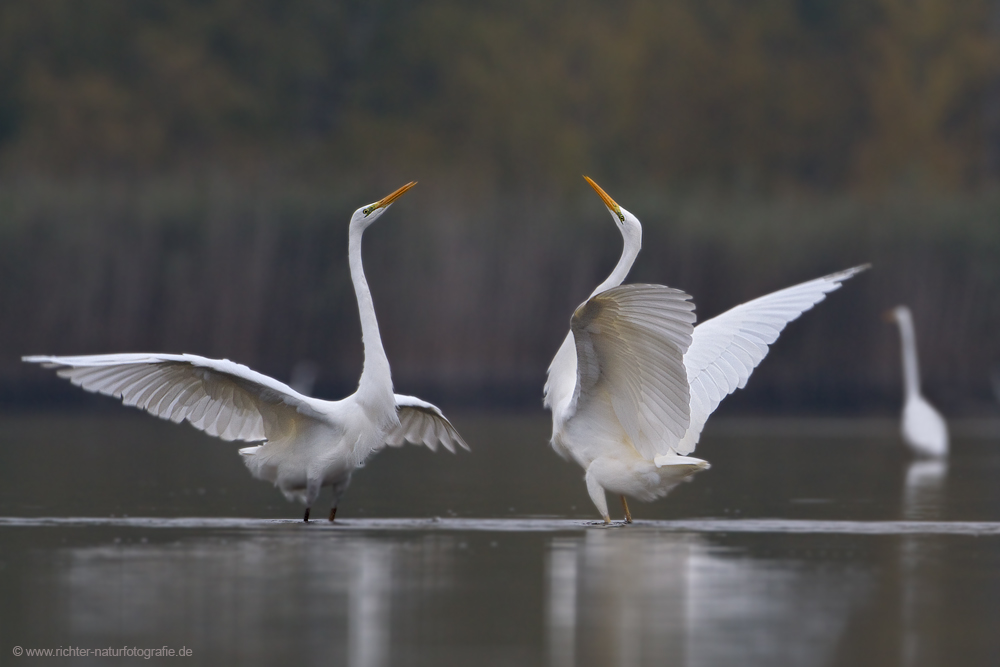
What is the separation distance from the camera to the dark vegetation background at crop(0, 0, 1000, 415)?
21156 mm

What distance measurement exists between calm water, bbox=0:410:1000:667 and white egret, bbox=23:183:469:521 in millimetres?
308

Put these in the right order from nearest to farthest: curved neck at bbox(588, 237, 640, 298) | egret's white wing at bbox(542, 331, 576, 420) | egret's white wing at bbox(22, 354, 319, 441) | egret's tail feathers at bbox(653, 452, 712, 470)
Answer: egret's tail feathers at bbox(653, 452, 712, 470) → egret's white wing at bbox(22, 354, 319, 441) → egret's white wing at bbox(542, 331, 576, 420) → curved neck at bbox(588, 237, 640, 298)

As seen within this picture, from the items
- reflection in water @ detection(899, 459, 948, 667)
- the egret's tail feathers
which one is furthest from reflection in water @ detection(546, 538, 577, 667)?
reflection in water @ detection(899, 459, 948, 667)

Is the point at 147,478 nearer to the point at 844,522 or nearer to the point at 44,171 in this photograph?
Answer: the point at 844,522

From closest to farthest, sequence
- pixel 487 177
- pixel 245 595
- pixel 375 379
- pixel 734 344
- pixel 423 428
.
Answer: pixel 245 595, pixel 375 379, pixel 734 344, pixel 423 428, pixel 487 177

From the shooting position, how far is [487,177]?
33438 mm

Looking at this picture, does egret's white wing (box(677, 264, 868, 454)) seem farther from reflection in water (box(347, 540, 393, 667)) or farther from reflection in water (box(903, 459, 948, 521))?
reflection in water (box(347, 540, 393, 667))

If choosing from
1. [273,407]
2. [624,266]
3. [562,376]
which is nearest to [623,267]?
[624,266]

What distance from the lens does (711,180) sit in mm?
34469

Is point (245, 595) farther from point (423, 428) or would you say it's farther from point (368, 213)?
point (423, 428)

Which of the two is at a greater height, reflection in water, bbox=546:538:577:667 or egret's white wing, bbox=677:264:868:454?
egret's white wing, bbox=677:264:868:454

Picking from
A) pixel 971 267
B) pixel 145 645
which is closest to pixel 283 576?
pixel 145 645

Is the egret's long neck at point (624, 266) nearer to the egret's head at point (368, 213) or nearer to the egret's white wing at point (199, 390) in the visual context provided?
the egret's head at point (368, 213)

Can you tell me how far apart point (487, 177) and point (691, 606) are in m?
28.0
